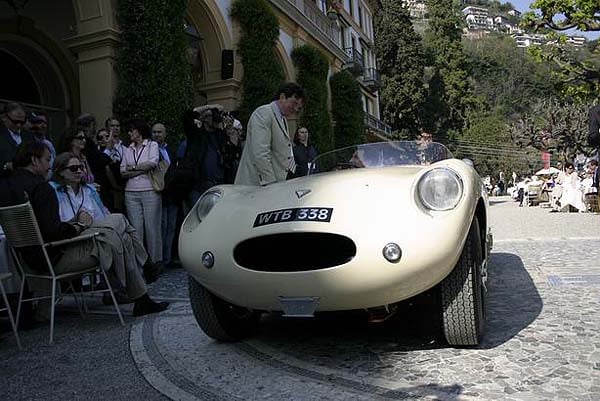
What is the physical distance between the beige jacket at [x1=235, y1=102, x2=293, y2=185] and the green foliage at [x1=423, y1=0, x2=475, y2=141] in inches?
1766

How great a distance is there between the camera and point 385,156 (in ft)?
12.3

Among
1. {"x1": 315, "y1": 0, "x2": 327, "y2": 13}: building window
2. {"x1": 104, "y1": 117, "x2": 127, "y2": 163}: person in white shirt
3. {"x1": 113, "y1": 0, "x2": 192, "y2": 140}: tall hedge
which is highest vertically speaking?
{"x1": 315, "y1": 0, "x2": 327, "y2": 13}: building window

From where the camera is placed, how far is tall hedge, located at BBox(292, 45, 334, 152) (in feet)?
53.6

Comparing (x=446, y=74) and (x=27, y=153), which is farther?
(x=446, y=74)

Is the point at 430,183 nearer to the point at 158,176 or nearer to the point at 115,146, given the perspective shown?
the point at 158,176

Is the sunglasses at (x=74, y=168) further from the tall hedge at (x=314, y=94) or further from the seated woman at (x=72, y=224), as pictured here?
the tall hedge at (x=314, y=94)

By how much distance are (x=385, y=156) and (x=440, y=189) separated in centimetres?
117

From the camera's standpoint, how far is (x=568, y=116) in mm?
38406

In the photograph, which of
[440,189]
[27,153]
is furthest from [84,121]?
[440,189]

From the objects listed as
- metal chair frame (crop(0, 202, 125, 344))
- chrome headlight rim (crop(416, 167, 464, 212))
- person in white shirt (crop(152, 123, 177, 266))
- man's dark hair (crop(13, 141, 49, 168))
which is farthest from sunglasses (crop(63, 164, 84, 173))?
chrome headlight rim (crop(416, 167, 464, 212))

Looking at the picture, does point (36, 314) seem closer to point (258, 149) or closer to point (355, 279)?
point (258, 149)

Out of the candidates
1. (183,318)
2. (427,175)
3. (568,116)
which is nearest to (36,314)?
(183,318)

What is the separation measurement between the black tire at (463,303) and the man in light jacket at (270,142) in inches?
69.8

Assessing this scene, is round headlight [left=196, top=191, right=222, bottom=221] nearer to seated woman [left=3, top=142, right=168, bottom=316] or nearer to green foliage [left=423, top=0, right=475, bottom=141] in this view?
seated woman [left=3, top=142, right=168, bottom=316]
